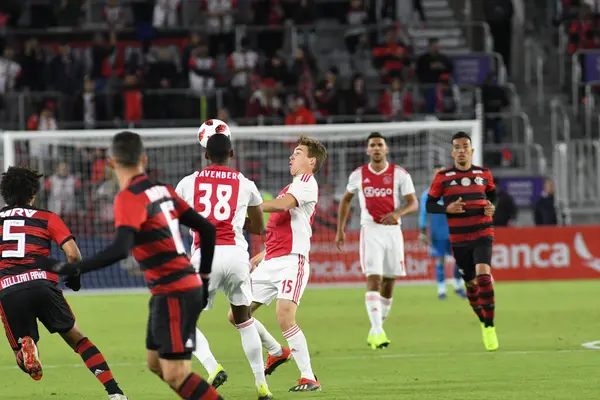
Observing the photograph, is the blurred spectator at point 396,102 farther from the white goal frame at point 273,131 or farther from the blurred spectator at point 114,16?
the blurred spectator at point 114,16

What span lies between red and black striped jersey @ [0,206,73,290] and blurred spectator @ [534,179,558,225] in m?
16.6

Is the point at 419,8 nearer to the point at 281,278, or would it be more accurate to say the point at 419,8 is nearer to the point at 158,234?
the point at 281,278

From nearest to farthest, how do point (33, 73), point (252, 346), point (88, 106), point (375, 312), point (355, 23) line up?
point (252, 346) → point (375, 312) → point (88, 106) → point (33, 73) → point (355, 23)

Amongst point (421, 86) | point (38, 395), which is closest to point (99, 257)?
point (38, 395)

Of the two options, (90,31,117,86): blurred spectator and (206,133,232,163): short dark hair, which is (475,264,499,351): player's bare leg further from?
(90,31,117,86): blurred spectator

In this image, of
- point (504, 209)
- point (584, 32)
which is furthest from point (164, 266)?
point (584, 32)

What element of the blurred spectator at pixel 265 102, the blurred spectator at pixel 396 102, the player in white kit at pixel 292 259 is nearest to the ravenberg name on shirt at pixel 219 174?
the player in white kit at pixel 292 259

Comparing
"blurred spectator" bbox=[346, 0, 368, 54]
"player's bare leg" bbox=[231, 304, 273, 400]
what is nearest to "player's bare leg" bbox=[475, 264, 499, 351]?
"player's bare leg" bbox=[231, 304, 273, 400]

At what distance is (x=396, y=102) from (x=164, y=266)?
19.6 m

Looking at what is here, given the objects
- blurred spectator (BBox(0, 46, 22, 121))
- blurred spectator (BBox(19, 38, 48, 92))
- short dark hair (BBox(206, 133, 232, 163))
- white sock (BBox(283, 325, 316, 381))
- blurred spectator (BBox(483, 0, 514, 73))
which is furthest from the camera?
blurred spectator (BBox(483, 0, 514, 73))

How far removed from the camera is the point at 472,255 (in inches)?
513

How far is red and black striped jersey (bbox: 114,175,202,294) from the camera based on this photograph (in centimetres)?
707

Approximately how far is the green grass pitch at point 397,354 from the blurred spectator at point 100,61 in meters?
8.76

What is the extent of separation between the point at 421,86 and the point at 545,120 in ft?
13.2
